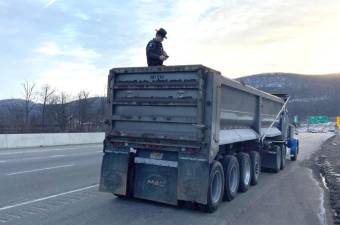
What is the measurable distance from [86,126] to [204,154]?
3514 cm

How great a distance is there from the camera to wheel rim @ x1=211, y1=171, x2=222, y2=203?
8194 mm

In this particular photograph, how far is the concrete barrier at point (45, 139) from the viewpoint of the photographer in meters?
24.9

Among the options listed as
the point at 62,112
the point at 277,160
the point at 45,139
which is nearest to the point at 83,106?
the point at 62,112

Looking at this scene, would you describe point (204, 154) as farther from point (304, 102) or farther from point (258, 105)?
point (304, 102)

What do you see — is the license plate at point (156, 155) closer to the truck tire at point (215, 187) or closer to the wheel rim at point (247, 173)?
the truck tire at point (215, 187)

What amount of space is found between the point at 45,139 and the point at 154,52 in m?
20.7

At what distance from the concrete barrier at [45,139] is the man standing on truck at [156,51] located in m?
18.0

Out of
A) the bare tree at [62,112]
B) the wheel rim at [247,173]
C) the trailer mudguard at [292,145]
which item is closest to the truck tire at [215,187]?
the wheel rim at [247,173]

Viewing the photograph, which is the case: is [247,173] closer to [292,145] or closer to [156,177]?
[156,177]

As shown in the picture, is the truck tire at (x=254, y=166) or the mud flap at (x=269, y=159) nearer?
the truck tire at (x=254, y=166)

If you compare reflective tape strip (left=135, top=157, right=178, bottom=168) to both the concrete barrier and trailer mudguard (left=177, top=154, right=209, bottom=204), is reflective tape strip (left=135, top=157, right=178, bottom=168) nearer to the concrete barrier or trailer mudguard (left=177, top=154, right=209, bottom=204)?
trailer mudguard (left=177, top=154, right=209, bottom=204)

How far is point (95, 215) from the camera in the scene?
739 cm

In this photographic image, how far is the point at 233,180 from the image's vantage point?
9.55 metres

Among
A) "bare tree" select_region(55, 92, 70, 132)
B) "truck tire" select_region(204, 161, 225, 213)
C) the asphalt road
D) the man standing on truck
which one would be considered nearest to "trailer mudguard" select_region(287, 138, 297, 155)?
the asphalt road
